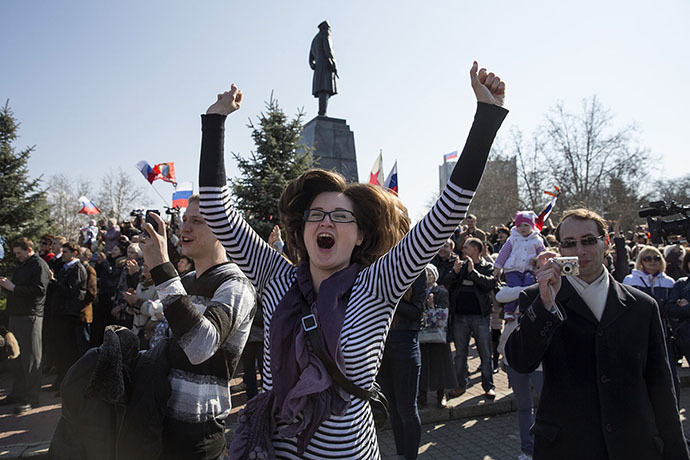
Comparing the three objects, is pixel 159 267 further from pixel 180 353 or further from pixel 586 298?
pixel 586 298

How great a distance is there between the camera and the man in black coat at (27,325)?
21.3 feet

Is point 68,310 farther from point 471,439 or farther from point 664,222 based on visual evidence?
point 664,222

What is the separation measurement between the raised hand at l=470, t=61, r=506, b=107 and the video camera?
3.37 m

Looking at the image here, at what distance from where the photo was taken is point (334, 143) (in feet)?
52.6

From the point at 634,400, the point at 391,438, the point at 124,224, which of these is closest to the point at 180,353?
the point at 634,400

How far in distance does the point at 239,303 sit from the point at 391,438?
371 cm

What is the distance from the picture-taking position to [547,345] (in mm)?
Result: 2262

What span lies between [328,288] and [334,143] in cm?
1447

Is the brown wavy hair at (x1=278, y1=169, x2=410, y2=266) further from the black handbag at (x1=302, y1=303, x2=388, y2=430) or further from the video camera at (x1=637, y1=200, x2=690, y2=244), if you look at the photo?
the video camera at (x1=637, y1=200, x2=690, y2=244)

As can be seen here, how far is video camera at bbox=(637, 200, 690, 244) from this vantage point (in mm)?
4434

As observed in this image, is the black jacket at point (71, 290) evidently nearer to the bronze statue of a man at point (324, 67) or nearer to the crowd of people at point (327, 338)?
the crowd of people at point (327, 338)

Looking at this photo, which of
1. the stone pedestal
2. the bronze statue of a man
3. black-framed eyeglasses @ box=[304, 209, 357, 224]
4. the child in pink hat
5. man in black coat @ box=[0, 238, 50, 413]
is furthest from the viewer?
the bronze statue of a man

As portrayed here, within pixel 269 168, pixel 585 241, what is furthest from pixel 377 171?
pixel 585 241

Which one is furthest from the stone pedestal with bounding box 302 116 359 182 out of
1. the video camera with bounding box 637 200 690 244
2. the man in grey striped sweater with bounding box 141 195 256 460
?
the man in grey striped sweater with bounding box 141 195 256 460
